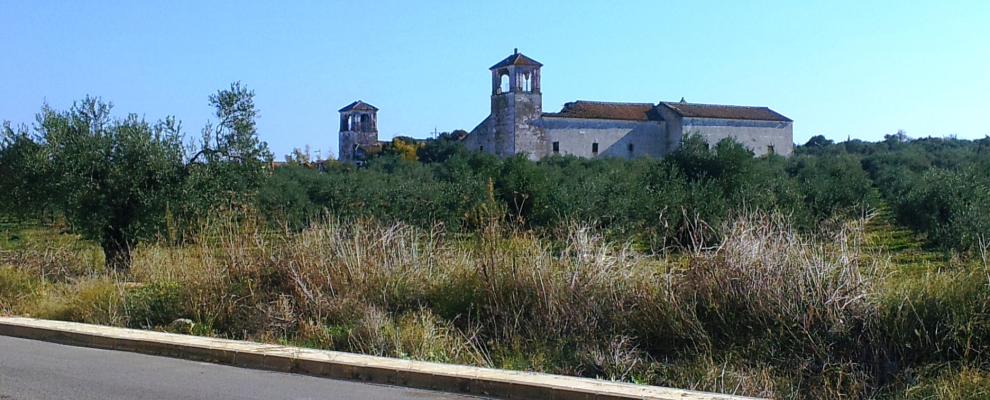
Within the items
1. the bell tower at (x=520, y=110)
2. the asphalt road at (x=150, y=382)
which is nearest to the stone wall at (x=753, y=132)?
the bell tower at (x=520, y=110)

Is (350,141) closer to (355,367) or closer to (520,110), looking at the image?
(520,110)

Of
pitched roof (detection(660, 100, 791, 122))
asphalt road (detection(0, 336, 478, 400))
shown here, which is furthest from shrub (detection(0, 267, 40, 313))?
pitched roof (detection(660, 100, 791, 122))

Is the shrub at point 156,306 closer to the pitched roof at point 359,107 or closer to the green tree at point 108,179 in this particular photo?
the green tree at point 108,179

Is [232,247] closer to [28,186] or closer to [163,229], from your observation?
[163,229]

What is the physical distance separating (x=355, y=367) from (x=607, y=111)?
76245mm

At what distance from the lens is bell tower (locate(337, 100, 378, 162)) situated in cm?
9294

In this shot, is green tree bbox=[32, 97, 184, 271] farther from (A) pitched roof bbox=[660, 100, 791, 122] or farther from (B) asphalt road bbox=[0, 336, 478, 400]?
(A) pitched roof bbox=[660, 100, 791, 122]

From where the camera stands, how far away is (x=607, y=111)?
3260 inches

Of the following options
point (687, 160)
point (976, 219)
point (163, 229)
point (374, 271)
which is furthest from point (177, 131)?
point (687, 160)

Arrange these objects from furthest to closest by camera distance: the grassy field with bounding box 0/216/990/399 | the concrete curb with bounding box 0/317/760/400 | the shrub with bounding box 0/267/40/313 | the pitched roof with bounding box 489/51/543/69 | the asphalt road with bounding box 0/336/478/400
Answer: the pitched roof with bounding box 489/51/543/69 < the shrub with bounding box 0/267/40/313 < the asphalt road with bounding box 0/336/478/400 < the grassy field with bounding box 0/216/990/399 < the concrete curb with bounding box 0/317/760/400

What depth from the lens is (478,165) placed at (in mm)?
55969

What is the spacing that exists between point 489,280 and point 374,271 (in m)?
1.52

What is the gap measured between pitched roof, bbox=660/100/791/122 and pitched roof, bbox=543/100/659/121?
6.63ft

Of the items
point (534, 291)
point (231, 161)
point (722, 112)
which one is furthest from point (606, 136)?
point (534, 291)
